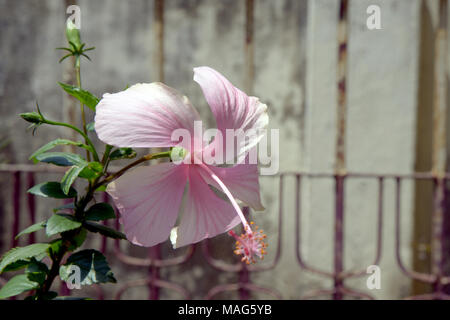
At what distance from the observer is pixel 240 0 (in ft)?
6.09

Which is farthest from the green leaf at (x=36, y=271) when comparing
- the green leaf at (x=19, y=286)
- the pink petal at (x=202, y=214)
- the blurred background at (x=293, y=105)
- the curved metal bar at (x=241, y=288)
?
the blurred background at (x=293, y=105)

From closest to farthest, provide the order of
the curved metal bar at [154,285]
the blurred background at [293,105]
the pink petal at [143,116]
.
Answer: the pink petal at [143,116]
the curved metal bar at [154,285]
the blurred background at [293,105]

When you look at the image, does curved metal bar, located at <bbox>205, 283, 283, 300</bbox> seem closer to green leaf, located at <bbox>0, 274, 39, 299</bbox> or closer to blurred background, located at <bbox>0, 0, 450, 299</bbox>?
blurred background, located at <bbox>0, 0, 450, 299</bbox>

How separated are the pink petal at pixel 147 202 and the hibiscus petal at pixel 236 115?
3 cm

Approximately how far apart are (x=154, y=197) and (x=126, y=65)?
176 centimetres

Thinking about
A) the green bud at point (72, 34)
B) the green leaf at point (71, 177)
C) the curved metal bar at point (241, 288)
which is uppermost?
the green bud at point (72, 34)

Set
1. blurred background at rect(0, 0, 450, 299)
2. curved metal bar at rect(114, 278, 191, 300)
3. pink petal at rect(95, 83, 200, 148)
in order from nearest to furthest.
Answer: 1. pink petal at rect(95, 83, 200, 148)
2. curved metal bar at rect(114, 278, 191, 300)
3. blurred background at rect(0, 0, 450, 299)

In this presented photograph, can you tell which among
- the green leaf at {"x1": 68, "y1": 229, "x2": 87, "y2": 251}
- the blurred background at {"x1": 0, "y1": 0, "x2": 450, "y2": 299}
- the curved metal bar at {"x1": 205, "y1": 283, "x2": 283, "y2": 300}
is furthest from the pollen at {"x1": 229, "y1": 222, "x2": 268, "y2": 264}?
the blurred background at {"x1": 0, "y1": 0, "x2": 450, "y2": 299}

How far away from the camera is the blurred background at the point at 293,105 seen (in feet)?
5.67

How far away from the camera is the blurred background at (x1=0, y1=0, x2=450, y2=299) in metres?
1.73

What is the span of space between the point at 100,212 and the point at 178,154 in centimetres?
8

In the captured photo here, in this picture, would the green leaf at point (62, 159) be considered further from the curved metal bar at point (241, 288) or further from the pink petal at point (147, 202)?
the curved metal bar at point (241, 288)

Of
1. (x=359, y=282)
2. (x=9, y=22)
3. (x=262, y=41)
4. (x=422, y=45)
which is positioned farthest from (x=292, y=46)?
(x=9, y=22)

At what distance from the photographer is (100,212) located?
0.85 ft
